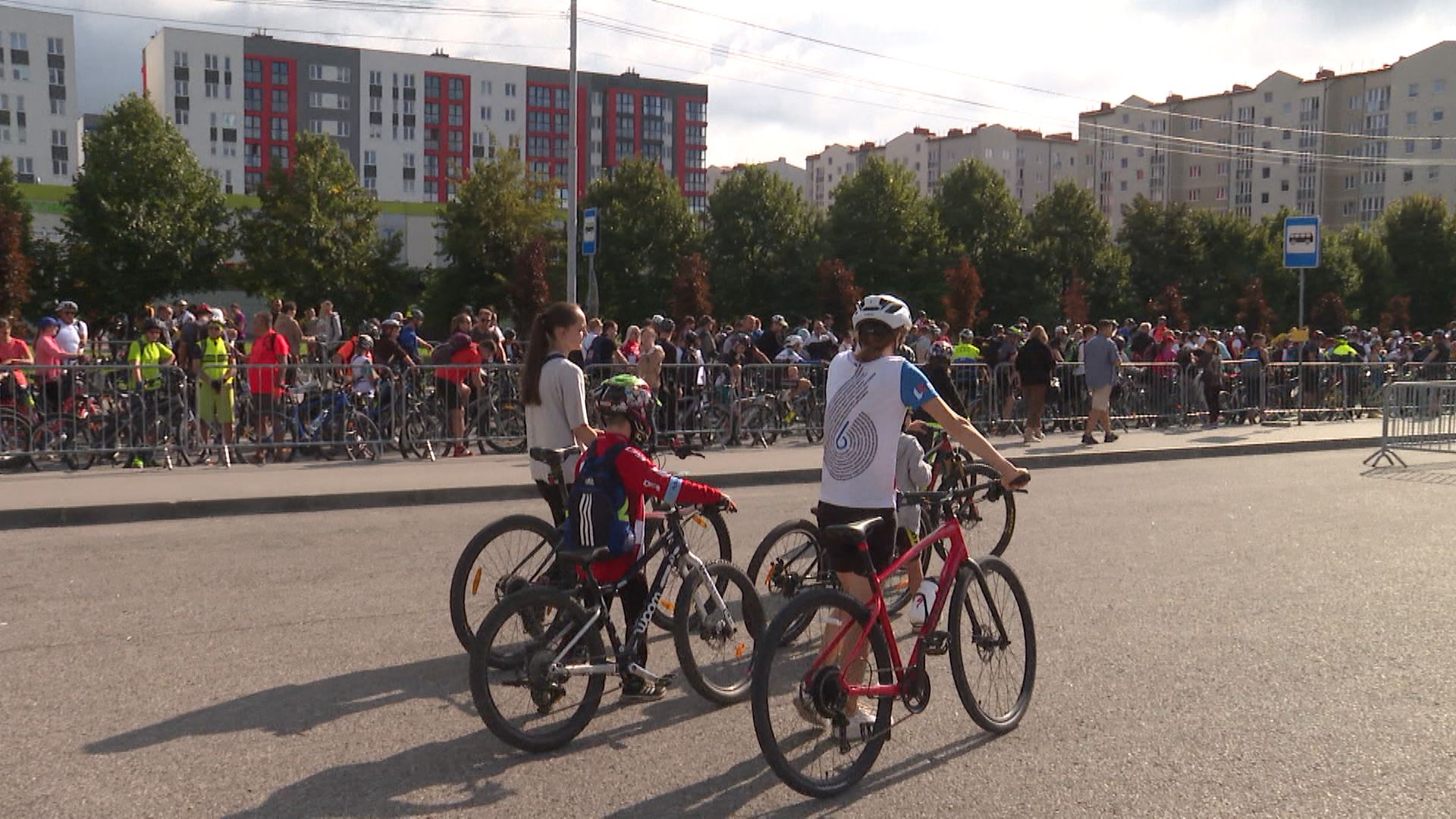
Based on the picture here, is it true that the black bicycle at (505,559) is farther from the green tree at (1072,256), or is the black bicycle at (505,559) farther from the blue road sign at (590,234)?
the green tree at (1072,256)

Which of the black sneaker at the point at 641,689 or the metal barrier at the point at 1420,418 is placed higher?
the metal barrier at the point at 1420,418

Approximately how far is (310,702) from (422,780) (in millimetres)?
1197

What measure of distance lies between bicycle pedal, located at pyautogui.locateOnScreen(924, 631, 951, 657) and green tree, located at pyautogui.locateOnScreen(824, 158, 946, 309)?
60.9 meters

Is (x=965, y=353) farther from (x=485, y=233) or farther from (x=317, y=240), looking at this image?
(x=317, y=240)

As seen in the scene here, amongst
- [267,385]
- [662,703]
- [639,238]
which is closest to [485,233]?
[639,238]

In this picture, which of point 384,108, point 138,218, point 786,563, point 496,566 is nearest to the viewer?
point 496,566

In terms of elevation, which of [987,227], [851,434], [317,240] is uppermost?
[987,227]

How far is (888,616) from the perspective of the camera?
4855 millimetres

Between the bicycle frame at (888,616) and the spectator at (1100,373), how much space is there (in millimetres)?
14247

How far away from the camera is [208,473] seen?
13.2 meters

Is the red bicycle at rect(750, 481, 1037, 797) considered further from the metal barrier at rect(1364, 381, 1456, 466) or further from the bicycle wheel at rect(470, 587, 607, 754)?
the metal barrier at rect(1364, 381, 1456, 466)

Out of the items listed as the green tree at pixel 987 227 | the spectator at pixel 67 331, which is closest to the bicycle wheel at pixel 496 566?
the spectator at pixel 67 331

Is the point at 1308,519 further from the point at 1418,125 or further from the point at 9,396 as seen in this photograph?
the point at 1418,125

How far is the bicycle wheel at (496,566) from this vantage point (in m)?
6.11
